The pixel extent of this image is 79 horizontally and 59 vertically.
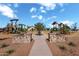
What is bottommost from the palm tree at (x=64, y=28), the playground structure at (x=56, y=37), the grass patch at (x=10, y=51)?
the grass patch at (x=10, y=51)

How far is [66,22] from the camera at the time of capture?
9.22 feet

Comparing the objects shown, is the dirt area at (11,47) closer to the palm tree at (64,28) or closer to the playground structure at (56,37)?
the playground structure at (56,37)

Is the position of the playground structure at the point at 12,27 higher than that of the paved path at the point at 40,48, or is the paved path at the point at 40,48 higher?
the playground structure at the point at 12,27

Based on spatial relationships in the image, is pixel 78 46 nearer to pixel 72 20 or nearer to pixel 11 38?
pixel 72 20

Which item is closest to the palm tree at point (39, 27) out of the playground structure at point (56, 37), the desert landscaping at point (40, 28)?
the desert landscaping at point (40, 28)

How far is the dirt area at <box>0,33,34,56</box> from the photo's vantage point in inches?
110

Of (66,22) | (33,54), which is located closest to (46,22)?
(66,22)

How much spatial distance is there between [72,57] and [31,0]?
0.84 metres

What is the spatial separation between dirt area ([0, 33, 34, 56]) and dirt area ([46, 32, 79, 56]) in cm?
28

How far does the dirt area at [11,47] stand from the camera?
9.18ft

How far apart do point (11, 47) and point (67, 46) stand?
26.6 inches

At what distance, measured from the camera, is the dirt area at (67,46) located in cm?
278

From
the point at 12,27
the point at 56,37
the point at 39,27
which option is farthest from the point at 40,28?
the point at 12,27

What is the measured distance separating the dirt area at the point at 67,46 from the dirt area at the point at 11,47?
0.93 ft
